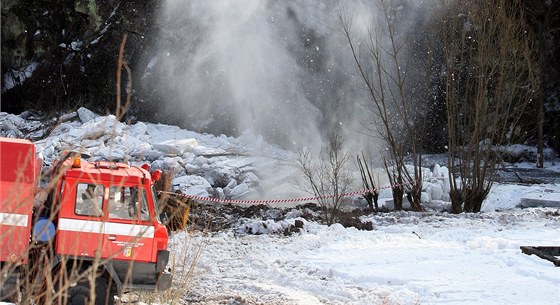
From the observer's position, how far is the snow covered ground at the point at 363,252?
8.47 metres

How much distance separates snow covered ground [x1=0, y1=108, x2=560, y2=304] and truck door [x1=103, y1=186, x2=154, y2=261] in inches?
19.6

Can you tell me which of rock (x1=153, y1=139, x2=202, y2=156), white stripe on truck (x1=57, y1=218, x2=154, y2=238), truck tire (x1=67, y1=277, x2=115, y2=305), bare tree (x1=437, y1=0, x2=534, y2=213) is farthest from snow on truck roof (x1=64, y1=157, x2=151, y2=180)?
rock (x1=153, y1=139, x2=202, y2=156)

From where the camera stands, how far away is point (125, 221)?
729cm

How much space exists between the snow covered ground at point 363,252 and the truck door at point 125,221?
0.50 m

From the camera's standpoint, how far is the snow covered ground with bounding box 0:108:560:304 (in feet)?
27.8

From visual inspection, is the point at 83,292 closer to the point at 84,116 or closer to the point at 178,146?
the point at 178,146

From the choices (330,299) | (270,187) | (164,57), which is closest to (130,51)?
(164,57)

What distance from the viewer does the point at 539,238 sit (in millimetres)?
12234

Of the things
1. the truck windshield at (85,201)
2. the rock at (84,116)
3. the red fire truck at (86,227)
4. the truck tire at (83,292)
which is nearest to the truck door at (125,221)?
the red fire truck at (86,227)

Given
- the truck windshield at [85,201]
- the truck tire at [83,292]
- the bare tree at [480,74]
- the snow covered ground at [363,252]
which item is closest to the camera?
the truck tire at [83,292]

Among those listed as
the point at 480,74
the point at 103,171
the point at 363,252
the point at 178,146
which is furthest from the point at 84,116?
the point at 103,171

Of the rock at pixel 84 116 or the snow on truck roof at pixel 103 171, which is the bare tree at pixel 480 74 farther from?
the rock at pixel 84 116

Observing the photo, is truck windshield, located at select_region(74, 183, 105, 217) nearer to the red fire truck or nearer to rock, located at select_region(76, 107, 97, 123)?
the red fire truck

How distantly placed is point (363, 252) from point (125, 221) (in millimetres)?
4764
